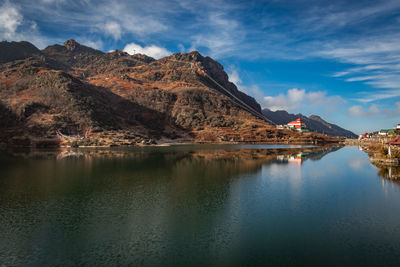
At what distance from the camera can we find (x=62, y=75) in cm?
19250

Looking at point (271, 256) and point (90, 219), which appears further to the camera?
point (90, 219)

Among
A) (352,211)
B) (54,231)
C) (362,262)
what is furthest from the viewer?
(352,211)

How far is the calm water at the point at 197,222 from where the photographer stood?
21656 mm

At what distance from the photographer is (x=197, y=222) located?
2947 cm

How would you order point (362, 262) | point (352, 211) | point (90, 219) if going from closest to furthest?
point (362, 262)
point (90, 219)
point (352, 211)

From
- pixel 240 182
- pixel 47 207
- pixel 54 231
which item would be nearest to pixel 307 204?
pixel 240 182

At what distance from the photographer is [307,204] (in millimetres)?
37312

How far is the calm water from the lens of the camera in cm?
2166

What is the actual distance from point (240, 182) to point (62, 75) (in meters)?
183

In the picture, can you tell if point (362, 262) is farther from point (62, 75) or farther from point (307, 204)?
point (62, 75)

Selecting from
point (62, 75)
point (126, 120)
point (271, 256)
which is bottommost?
point (271, 256)

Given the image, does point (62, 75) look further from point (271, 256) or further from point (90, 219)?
point (271, 256)

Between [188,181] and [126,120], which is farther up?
[126,120]

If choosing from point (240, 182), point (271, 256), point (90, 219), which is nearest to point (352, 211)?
point (271, 256)
